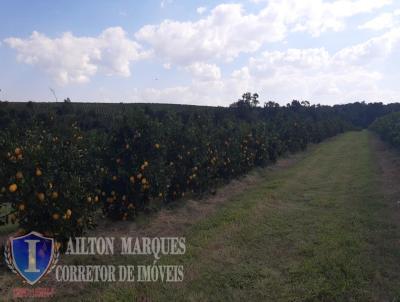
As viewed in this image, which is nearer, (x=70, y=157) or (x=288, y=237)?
(x=70, y=157)

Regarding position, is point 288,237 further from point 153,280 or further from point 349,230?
point 153,280

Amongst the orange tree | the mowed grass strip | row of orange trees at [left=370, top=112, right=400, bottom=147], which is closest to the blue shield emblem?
the orange tree

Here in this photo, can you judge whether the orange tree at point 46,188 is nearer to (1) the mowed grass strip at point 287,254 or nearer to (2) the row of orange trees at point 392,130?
(1) the mowed grass strip at point 287,254

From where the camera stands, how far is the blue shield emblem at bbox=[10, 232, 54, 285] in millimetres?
5031

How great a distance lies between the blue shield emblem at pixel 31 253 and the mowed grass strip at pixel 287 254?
87 centimetres

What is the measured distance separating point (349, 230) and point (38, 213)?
18.6ft

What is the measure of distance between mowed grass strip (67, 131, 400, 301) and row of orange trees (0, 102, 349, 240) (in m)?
1.20

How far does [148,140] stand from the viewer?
765 centimetres

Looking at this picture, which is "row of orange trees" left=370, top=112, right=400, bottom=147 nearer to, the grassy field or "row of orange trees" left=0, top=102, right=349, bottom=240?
the grassy field

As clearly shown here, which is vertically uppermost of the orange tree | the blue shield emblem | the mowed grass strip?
the orange tree

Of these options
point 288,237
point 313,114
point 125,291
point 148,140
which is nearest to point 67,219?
point 125,291

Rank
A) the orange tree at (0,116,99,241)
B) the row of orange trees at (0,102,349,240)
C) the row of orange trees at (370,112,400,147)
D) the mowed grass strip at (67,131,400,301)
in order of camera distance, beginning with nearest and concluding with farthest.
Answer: the mowed grass strip at (67,131,400,301), the orange tree at (0,116,99,241), the row of orange trees at (0,102,349,240), the row of orange trees at (370,112,400,147)

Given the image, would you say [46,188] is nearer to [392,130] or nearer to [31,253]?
[31,253]

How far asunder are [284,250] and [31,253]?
402 cm
